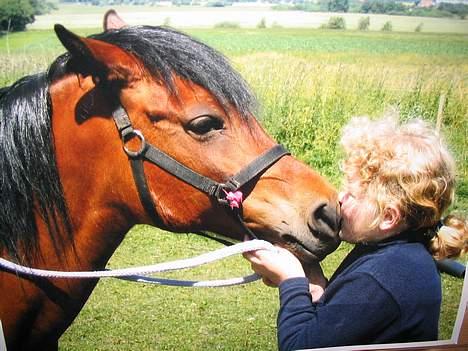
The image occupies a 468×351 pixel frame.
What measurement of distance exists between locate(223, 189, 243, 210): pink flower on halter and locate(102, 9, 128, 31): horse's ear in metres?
0.81

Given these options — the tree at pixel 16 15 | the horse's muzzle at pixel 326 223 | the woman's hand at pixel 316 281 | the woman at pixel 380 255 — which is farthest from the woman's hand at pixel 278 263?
the tree at pixel 16 15

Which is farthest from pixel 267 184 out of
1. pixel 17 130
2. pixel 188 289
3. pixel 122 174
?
pixel 17 130

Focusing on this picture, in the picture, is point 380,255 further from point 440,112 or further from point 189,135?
point 440,112

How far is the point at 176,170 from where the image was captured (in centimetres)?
184

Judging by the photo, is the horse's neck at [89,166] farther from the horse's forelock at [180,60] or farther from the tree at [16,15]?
the tree at [16,15]

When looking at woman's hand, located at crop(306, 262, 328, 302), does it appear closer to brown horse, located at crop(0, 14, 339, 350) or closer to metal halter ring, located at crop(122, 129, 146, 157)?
brown horse, located at crop(0, 14, 339, 350)

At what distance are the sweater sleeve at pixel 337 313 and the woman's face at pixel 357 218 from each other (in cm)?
→ 25

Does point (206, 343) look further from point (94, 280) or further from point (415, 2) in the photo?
point (415, 2)

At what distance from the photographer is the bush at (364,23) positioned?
7.60ft

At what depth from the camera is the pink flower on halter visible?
1852 millimetres

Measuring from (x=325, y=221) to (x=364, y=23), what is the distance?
3.35ft

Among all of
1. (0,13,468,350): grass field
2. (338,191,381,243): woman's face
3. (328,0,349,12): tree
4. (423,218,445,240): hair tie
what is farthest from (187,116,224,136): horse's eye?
(423,218,445,240): hair tie

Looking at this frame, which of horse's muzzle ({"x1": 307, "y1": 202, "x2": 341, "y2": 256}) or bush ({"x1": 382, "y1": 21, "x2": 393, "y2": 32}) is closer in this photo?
horse's muzzle ({"x1": 307, "y1": 202, "x2": 341, "y2": 256})

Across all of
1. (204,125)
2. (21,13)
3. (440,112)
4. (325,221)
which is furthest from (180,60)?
(440,112)
